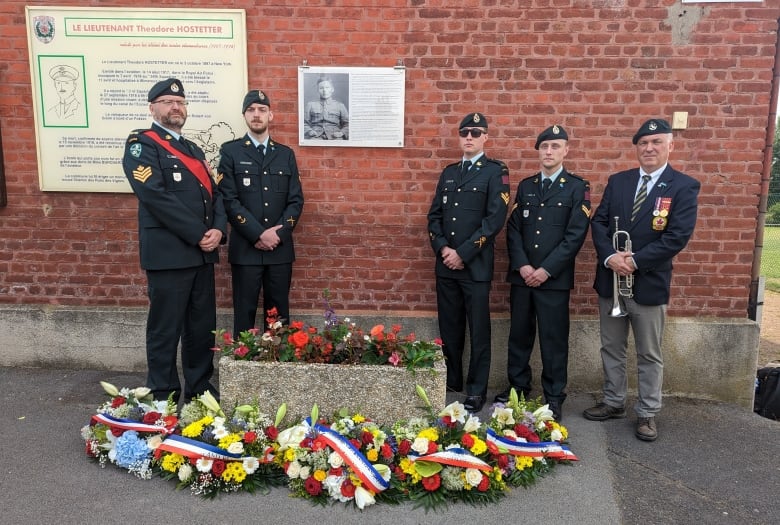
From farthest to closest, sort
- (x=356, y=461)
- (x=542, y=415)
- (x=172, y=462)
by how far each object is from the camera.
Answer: (x=542, y=415)
(x=172, y=462)
(x=356, y=461)

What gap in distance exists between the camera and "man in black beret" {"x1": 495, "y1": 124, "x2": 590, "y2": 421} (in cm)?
384

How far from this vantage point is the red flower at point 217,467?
296 cm

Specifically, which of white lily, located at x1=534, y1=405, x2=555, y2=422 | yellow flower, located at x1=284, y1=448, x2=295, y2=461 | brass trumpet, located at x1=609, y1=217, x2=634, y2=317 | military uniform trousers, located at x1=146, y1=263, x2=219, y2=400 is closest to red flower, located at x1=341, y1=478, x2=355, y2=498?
yellow flower, located at x1=284, y1=448, x2=295, y2=461

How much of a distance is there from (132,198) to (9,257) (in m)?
1.21

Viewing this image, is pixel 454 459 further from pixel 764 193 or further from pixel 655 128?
pixel 764 193

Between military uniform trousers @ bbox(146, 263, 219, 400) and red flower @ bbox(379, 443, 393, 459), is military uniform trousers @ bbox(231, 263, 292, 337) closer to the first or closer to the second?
military uniform trousers @ bbox(146, 263, 219, 400)

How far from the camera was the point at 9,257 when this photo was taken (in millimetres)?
4723

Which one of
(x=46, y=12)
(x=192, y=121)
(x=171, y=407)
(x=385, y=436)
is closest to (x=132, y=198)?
(x=192, y=121)

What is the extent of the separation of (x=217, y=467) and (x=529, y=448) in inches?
68.7

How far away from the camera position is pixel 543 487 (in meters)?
3.07

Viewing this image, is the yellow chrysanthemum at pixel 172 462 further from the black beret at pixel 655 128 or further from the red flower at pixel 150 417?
the black beret at pixel 655 128

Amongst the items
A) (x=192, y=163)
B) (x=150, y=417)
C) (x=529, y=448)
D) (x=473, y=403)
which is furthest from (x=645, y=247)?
(x=150, y=417)

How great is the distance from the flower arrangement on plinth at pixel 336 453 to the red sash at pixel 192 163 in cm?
149

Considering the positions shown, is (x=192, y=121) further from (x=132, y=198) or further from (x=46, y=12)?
(x=46, y=12)
